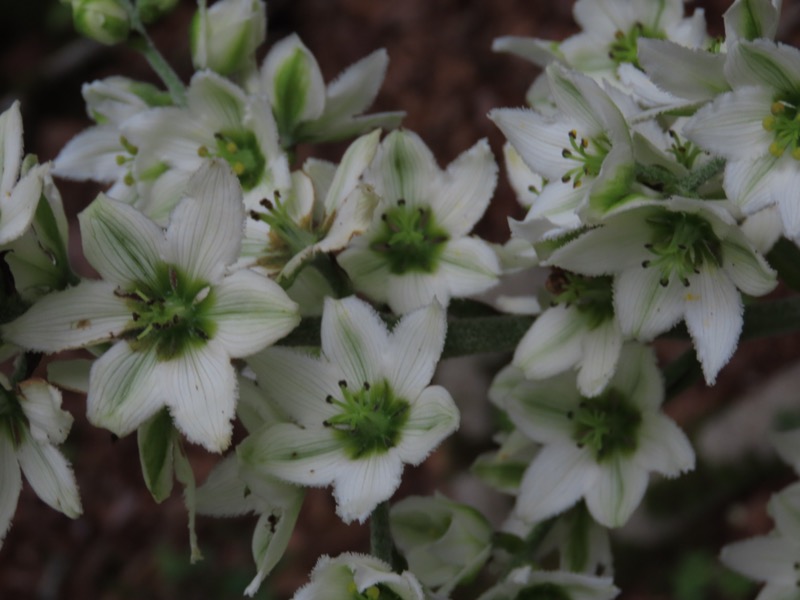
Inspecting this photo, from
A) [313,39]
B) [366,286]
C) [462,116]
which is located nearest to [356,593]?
[366,286]

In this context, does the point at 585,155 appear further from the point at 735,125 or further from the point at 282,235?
the point at 282,235

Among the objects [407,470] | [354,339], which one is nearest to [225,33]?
[354,339]

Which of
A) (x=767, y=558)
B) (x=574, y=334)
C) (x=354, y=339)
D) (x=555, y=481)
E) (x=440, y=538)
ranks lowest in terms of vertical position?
(x=767, y=558)

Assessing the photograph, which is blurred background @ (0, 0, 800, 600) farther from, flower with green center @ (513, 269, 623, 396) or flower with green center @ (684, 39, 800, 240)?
flower with green center @ (684, 39, 800, 240)

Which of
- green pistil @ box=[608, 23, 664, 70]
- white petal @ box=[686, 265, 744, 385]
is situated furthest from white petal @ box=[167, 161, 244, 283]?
green pistil @ box=[608, 23, 664, 70]

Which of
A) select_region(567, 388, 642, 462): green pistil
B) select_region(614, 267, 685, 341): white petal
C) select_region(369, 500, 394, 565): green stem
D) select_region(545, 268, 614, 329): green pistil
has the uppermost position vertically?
select_region(614, 267, 685, 341): white petal

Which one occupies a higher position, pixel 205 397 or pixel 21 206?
pixel 21 206

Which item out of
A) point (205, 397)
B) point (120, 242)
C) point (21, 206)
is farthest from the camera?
point (120, 242)
